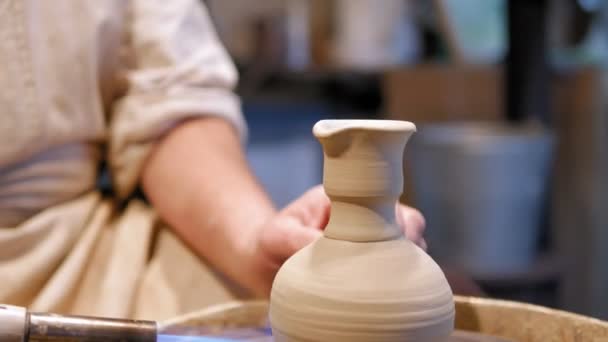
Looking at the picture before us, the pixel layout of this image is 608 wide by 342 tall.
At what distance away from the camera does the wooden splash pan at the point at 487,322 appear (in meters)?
0.50

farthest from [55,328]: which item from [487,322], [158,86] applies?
[158,86]

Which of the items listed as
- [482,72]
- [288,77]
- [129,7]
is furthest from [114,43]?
[288,77]

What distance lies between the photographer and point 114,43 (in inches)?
31.9

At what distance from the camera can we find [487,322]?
55 cm

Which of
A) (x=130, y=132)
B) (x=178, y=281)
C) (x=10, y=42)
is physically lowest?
(x=178, y=281)

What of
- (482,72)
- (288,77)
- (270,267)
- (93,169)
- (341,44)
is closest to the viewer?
(270,267)

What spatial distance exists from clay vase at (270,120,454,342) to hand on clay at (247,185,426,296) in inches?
A: 4.4

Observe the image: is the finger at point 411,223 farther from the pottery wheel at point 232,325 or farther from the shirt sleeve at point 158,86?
the shirt sleeve at point 158,86

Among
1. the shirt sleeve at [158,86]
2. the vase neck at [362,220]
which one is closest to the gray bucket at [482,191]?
the shirt sleeve at [158,86]

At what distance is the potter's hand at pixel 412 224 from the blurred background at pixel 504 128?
0.97 meters

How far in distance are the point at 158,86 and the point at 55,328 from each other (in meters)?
0.44

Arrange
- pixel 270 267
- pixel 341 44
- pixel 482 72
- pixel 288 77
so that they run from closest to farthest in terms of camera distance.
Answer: pixel 270 267, pixel 482 72, pixel 341 44, pixel 288 77

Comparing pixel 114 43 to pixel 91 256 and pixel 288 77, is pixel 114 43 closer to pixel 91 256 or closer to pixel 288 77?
pixel 91 256

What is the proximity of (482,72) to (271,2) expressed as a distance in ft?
3.30
